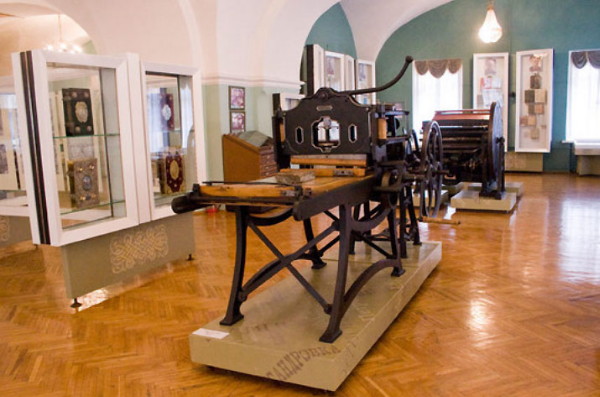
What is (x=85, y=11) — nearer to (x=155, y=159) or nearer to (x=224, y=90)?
(x=224, y=90)

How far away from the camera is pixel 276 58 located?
10602 mm

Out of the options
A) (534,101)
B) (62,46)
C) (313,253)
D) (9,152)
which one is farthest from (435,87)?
(9,152)

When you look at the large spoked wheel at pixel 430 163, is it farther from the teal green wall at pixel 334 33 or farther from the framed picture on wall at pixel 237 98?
the teal green wall at pixel 334 33

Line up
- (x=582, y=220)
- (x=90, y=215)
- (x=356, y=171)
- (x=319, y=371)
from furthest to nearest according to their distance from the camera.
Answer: (x=582, y=220) < (x=90, y=215) < (x=356, y=171) < (x=319, y=371)

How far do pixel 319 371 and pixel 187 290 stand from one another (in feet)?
7.50

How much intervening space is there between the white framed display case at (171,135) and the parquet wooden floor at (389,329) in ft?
2.73

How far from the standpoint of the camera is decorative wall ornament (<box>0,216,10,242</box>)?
6469mm

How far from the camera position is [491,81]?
47.5ft

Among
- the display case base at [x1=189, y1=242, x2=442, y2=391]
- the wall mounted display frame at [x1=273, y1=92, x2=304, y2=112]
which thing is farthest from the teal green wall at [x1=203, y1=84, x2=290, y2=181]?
the display case base at [x1=189, y1=242, x2=442, y2=391]

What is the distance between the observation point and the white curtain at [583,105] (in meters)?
13.7

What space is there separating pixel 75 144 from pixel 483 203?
6150mm

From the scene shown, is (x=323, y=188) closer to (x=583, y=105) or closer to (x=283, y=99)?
(x=283, y=99)

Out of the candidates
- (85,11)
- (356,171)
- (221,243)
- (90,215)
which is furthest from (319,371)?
(85,11)

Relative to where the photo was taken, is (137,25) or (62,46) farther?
(62,46)
